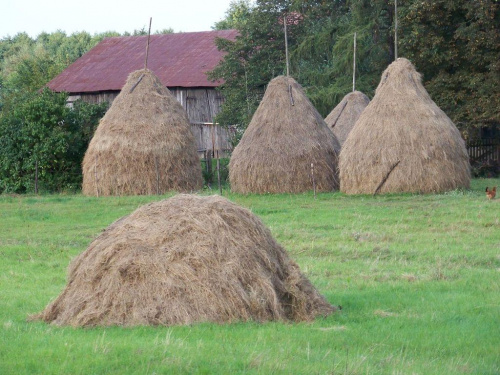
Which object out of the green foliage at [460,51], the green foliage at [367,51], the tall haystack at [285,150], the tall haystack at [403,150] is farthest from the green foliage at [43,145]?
the green foliage at [460,51]

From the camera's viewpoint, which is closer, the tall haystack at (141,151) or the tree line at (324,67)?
Result: the tall haystack at (141,151)

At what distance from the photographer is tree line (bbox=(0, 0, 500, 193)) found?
2919cm

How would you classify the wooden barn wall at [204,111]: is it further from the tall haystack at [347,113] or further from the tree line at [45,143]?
the tall haystack at [347,113]

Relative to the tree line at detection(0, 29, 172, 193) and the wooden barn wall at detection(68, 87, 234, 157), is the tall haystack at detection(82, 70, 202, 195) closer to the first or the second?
the tree line at detection(0, 29, 172, 193)

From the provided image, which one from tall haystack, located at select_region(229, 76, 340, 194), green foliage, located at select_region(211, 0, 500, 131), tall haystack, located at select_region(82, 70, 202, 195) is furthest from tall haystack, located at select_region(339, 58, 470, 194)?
green foliage, located at select_region(211, 0, 500, 131)

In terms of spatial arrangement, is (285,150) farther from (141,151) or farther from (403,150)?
(141,151)

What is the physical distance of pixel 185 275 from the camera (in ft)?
26.9

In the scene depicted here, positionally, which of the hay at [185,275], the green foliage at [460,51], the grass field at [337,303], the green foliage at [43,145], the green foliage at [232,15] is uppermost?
the green foliage at [232,15]

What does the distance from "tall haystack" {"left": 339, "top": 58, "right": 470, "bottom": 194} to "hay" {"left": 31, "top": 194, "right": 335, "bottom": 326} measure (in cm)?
1406

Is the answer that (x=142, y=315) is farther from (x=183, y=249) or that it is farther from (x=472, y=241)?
(x=472, y=241)

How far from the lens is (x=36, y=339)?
7418 millimetres

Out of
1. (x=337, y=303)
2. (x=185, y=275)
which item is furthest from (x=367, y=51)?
(x=185, y=275)

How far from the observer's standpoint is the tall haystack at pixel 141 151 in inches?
1012

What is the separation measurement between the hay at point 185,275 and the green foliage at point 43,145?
20.9m
